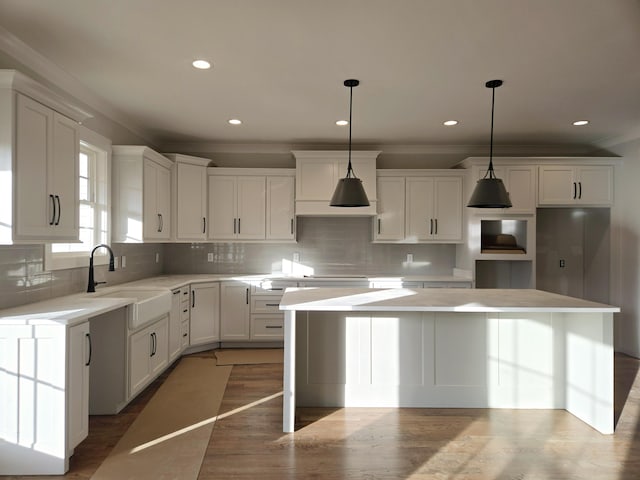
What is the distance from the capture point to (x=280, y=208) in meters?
5.15

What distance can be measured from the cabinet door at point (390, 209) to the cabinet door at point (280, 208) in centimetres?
110

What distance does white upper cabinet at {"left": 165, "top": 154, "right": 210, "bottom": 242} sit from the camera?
15.7ft

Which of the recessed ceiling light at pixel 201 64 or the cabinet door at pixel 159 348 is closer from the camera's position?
the recessed ceiling light at pixel 201 64

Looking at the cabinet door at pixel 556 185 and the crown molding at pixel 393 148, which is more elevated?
the crown molding at pixel 393 148

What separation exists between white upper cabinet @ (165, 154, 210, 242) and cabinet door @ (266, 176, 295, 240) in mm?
799

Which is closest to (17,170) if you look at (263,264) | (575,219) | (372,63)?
(372,63)

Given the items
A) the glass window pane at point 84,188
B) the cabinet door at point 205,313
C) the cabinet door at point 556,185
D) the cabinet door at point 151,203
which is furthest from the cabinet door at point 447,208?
the glass window pane at point 84,188

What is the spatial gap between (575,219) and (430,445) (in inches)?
164

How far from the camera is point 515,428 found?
279 cm

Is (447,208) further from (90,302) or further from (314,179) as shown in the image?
(90,302)

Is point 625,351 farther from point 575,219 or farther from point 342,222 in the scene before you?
point 342,222

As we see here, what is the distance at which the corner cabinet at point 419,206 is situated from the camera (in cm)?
510

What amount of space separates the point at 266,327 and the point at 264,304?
0.28 meters

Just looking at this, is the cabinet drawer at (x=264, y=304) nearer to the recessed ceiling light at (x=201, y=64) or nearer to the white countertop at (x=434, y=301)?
the white countertop at (x=434, y=301)
